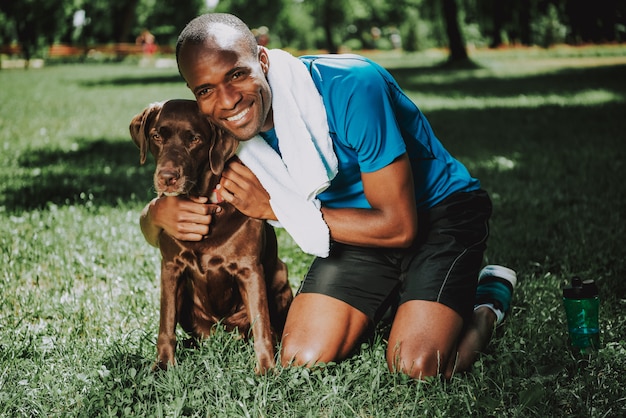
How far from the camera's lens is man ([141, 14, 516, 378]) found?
2773 millimetres

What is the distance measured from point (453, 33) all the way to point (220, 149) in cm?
2297

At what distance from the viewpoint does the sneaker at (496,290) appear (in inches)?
135

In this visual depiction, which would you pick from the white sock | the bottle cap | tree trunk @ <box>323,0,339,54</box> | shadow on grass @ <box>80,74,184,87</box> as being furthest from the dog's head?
tree trunk @ <box>323,0,339,54</box>

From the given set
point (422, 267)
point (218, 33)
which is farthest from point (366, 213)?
point (218, 33)

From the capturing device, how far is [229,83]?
271 centimetres

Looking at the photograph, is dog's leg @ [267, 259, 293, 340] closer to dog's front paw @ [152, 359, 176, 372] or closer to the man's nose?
dog's front paw @ [152, 359, 176, 372]

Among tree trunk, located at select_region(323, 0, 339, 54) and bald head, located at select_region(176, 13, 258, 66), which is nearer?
bald head, located at select_region(176, 13, 258, 66)

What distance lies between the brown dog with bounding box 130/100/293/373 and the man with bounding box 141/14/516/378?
2.9 inches

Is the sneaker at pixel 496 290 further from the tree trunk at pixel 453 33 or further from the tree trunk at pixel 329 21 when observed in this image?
the tree trunk at pixel 329 21

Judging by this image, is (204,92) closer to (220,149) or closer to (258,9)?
(220,149)

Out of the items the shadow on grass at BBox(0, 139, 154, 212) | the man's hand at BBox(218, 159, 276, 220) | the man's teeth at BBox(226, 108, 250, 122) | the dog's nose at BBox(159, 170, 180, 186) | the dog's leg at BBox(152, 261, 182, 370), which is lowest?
the shadow on grass at BBox(0, 139, 154, 212)

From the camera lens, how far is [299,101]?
2887 mm

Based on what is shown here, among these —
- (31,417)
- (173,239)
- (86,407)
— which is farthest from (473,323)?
(31,417)

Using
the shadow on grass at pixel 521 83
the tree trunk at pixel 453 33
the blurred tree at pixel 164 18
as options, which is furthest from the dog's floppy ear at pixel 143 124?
the blurred tree at pixel 164 18
